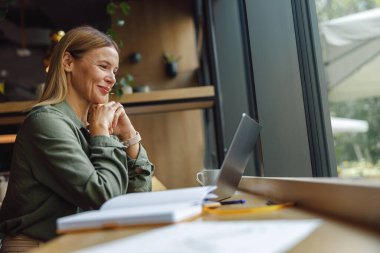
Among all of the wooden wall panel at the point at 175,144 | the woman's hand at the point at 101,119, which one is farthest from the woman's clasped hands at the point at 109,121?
the wooden wall panel at the point at 175,144

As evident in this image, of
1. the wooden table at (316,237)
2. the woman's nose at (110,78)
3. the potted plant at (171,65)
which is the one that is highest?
the potted plant at (171,65)

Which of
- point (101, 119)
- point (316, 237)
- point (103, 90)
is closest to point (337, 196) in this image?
point (316, 237)

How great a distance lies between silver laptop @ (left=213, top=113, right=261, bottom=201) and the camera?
115 centimetres

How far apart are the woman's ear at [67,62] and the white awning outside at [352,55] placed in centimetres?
123

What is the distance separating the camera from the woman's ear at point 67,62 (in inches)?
64.2

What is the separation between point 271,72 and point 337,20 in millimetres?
617

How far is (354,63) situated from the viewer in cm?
247

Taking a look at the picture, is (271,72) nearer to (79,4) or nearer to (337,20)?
(337,20)

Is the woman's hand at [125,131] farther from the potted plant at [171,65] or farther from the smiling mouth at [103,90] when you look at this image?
the potted plant at [171,65]

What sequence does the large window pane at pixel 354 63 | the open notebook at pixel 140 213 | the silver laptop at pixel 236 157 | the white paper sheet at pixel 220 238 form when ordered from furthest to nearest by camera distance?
the large window pane at pixel 354 63, the silver laptop at pixel 236 157, the open notebook at pixel 140 213, the white paper sheet at pixel 220 238

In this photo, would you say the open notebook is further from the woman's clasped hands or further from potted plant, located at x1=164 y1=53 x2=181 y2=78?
potted plant, located at x1=164 y1=53 x2=181 y2=78

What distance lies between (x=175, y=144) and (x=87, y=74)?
3482 millimetres

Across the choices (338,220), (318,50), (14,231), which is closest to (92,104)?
(14,231)

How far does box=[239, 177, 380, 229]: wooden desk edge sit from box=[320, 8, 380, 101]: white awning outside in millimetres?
1274
